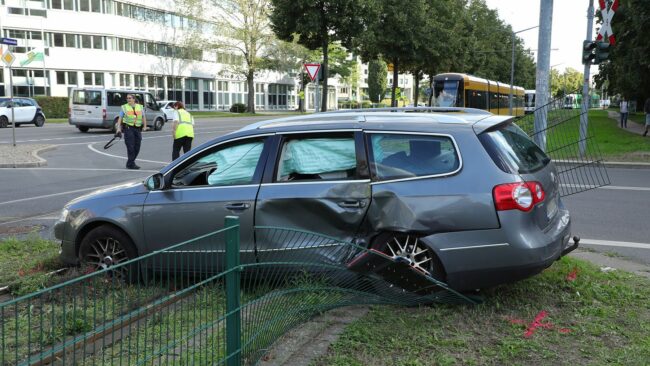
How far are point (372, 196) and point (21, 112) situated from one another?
3179cm

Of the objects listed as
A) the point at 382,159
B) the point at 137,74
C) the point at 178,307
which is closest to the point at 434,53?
the point at 137,74

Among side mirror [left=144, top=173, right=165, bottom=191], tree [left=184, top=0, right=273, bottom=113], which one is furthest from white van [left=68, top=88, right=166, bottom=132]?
tree [left=184, top=0, right=273, bottom=113]

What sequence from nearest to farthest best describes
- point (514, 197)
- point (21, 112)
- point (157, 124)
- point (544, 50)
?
point (514, 197)
point (544, 50)
point (157, 124)
point (21, 112)

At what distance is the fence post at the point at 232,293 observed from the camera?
2922 mm

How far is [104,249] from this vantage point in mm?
5430

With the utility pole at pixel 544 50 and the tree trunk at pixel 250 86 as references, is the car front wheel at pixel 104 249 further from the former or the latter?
the tree trunk at pixel 250 86

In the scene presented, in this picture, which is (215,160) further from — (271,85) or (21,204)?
(271,85)

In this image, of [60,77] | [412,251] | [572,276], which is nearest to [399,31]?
[60,77]

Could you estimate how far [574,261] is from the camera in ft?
18.8

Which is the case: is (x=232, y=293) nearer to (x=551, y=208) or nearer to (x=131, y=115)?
(x=551, y=208)

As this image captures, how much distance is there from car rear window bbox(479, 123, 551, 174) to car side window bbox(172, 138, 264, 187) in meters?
1.94

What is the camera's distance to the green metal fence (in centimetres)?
234

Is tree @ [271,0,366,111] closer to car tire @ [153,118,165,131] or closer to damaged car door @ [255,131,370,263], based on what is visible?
car tire @ [153,118,165,131]

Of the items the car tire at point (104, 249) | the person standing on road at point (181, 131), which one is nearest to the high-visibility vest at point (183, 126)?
the person standing on road at point (181, 131)
